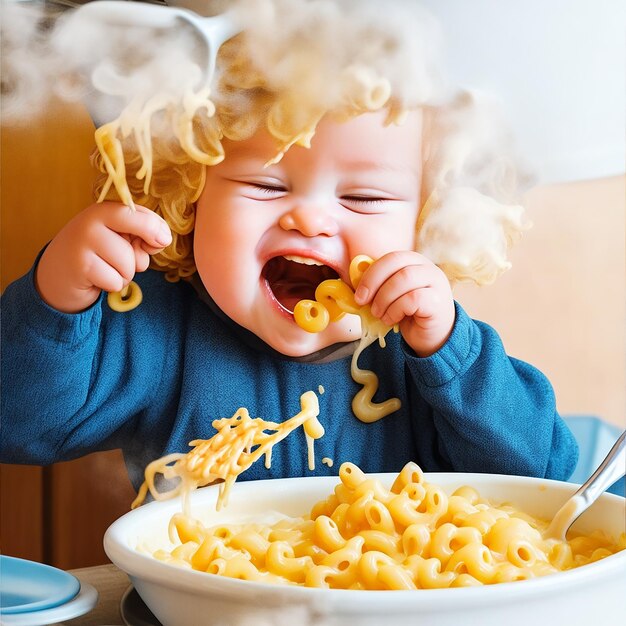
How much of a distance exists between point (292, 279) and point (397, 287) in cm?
6

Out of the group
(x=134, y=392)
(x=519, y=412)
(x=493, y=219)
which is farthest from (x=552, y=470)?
(x=134, y=392)

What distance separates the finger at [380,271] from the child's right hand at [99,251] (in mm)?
108

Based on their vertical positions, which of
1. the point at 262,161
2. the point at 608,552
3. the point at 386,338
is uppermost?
the point at 262,161

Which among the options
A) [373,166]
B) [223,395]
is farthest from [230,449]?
[373,166]

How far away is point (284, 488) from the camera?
1.54 feet

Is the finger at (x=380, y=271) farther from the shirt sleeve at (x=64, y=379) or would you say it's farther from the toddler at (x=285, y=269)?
the shirt sleeve at (x=64, y=379)

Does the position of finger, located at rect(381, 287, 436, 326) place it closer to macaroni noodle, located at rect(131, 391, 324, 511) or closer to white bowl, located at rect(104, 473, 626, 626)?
macaroni noodle, located at rect(131, 391, 324, 511)

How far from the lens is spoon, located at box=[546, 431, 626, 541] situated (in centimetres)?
46

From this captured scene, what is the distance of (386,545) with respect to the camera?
0.40m

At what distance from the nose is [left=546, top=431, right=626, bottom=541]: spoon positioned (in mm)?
197

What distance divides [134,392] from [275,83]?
198 millimetres

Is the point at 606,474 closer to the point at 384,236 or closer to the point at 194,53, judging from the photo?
the point at 384,236

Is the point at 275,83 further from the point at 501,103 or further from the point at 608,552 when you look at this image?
the point at 608,552

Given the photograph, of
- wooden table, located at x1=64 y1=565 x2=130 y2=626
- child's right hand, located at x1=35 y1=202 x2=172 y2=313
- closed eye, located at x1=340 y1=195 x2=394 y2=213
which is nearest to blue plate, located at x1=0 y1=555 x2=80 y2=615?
wooden table, located at x1=64 y1=565 x2=130 y2=626
